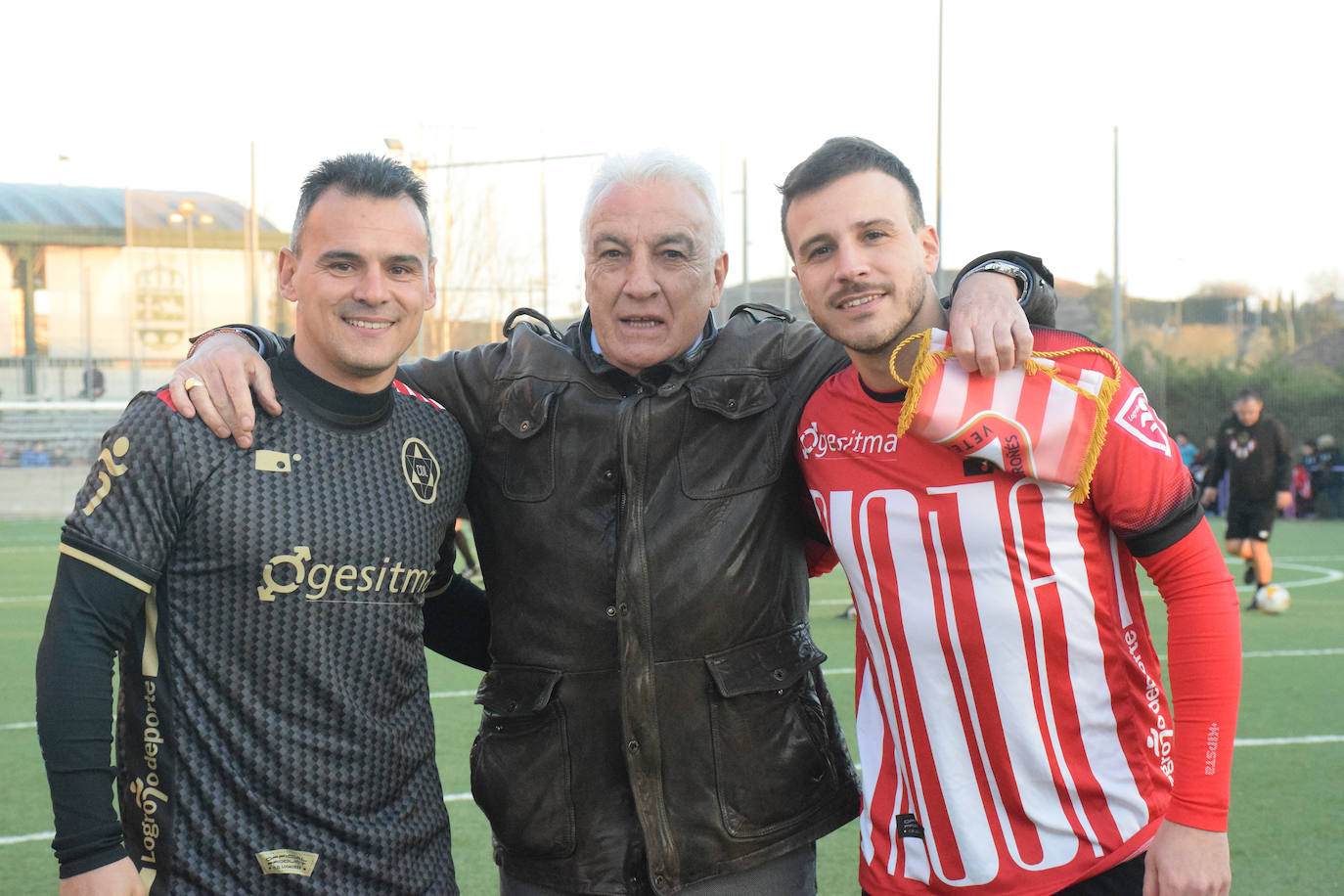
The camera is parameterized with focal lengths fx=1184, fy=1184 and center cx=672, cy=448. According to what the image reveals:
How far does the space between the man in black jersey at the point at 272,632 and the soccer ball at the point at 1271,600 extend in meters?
10.0

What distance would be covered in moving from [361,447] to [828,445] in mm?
1010

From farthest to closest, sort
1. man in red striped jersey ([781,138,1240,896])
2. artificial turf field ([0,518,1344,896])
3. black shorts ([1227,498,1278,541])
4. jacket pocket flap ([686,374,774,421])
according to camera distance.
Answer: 1. black shorts ([1227,498,1278,541])
2. artificial turf field ([0,518,1344,896])
3. jacket pocket flap ([686,374,774,421])
4. man in red striped jersey ([781,138,1240,896])

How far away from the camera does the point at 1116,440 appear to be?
7.55 feet

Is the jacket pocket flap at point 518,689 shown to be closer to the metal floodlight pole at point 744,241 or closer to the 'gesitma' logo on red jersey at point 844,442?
the 'gesitma' logo on red jersey at point 844,442

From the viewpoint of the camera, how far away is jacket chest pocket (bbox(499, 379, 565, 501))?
109 inches

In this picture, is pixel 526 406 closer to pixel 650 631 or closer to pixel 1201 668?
pixel 650 631

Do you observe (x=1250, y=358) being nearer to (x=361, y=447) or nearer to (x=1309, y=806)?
(x=1309, y=806)

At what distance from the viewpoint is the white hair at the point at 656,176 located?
283cm

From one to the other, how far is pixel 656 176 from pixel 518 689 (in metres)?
1.25

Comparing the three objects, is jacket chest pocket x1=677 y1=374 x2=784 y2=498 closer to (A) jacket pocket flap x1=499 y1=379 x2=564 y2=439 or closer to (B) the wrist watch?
(A) jacket pocket flap x1=499 y1=379 x2=564 y2=439

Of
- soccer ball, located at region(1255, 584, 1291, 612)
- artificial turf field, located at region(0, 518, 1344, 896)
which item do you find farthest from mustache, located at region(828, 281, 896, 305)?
soccer ball, located at region(1255, 584, 1291, 612)

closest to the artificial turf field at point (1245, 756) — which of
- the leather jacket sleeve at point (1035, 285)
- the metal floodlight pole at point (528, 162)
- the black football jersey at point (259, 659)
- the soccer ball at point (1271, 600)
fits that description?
the soccer ball at point (1271, 600)

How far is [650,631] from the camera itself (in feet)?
8.55

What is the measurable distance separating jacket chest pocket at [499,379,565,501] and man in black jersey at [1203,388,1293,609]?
10.0 m
